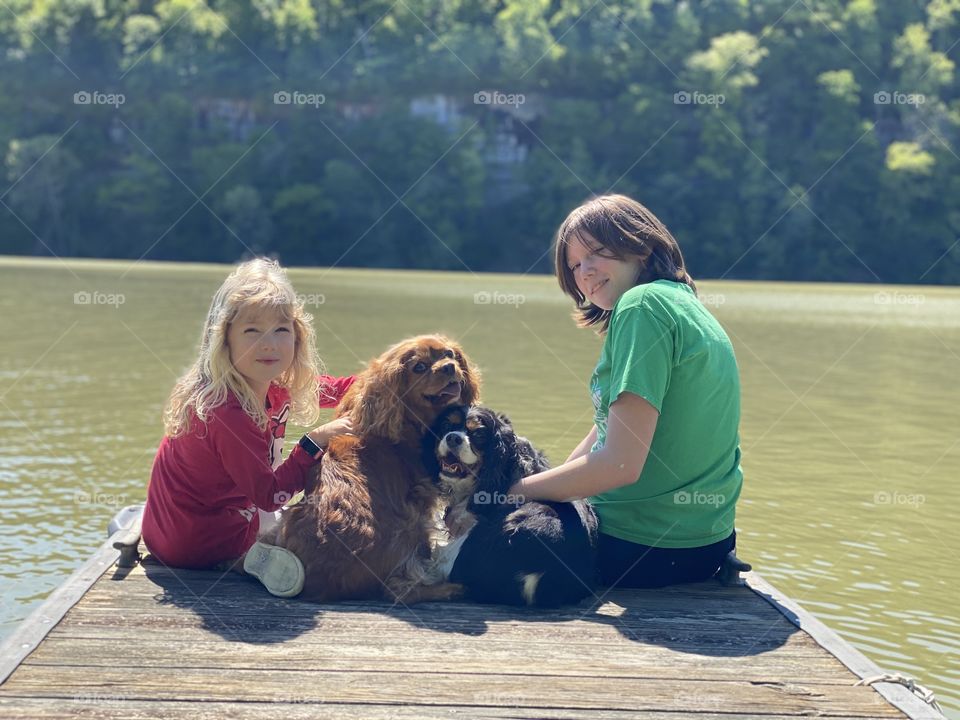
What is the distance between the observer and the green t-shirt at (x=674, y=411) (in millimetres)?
4480

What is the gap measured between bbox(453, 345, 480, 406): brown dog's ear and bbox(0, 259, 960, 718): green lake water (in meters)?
3.07

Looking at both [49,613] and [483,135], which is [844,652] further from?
[483,135]

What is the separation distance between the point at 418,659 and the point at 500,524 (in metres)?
0.93

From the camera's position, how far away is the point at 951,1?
352 feet

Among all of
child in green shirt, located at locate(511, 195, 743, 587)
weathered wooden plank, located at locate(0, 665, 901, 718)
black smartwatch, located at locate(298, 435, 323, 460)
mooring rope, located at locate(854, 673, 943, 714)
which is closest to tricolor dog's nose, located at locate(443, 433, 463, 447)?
child in green shirt, located at locate(511, 195, 743, 587)

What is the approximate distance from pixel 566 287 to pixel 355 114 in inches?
3785

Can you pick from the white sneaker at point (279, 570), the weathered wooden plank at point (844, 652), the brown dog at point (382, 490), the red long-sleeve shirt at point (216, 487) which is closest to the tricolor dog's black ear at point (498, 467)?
the brown dog at point (382, 490)

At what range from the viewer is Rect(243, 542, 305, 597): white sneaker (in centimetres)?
471

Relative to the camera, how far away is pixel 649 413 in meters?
4.48

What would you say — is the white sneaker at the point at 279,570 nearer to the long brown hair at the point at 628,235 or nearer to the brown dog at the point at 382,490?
the brown dog at the point at 382,490

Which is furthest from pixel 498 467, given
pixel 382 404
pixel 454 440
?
pixel 382 404

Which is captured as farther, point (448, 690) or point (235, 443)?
point (235, 443)

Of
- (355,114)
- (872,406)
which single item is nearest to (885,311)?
(872,406)

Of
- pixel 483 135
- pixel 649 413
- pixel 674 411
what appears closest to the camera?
pixel 649 413
